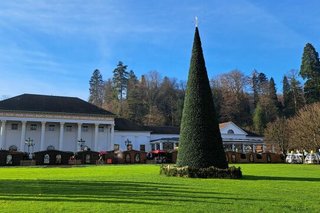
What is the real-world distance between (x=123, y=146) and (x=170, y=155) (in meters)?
25.8

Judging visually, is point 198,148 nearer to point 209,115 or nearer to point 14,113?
point 209,115

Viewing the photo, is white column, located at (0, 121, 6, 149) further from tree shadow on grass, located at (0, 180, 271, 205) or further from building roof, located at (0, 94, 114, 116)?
tree shadow on grass, located at (0, 180, 271, 205)

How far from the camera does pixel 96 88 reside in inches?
4523

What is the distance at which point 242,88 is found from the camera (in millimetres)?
98438

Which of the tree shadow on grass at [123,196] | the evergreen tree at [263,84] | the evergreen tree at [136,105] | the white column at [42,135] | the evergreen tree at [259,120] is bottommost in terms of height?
the tree shadow on grass at [123,196]

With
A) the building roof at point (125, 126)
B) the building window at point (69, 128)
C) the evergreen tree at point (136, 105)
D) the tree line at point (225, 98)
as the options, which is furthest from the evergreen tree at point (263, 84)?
the building window at point (69, 128)

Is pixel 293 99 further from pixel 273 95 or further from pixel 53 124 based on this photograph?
pixel 53 124

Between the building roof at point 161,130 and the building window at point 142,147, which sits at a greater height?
the building roof at point 161,130

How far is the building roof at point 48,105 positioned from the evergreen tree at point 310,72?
44621 millimetres

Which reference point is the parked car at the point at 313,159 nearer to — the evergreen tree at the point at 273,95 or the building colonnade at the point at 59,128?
the building colonnade at the point at 59,128

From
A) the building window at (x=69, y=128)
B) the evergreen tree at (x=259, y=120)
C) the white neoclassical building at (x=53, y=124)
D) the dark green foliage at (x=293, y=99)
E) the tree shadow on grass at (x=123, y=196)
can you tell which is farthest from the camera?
the dark green foliage at (x=293, y=99)

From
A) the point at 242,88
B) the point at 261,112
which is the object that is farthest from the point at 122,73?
the point at 261,112

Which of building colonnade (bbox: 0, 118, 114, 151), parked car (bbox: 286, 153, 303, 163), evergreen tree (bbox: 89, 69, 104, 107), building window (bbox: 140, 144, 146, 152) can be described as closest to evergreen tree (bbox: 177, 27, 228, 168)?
parked car (bbox: 286, 153, 303, 163)

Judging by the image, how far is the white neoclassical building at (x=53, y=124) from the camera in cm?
6469
